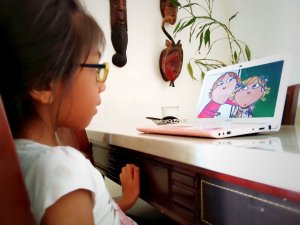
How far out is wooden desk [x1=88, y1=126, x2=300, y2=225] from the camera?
1.08 ft

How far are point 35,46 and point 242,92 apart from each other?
57cm

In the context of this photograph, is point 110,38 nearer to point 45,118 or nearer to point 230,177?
point 45,118

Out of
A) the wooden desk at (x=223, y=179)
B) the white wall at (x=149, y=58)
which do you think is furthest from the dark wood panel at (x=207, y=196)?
the white wall at (x=149, y=58)

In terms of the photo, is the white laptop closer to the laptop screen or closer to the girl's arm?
the laptop screen

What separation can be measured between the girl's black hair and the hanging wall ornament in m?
1.36

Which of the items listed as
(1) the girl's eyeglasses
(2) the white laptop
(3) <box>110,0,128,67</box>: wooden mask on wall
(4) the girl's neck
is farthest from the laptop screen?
(3) <box>110,0,128,67</box>: wooden mask on wall

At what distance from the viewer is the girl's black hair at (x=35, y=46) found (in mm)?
382

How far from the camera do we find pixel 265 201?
0.36 meters

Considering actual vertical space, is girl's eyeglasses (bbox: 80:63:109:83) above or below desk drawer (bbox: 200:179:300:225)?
above

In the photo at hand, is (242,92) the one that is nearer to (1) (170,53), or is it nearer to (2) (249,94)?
(2) (249,94)

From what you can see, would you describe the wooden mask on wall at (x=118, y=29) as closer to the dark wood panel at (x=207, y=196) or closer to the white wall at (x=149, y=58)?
the white wall at (x=149, y=58)

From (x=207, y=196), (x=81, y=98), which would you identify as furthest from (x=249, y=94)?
(x=81, y=98)

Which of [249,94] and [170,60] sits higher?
[170,60]

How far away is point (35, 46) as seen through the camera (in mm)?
391
